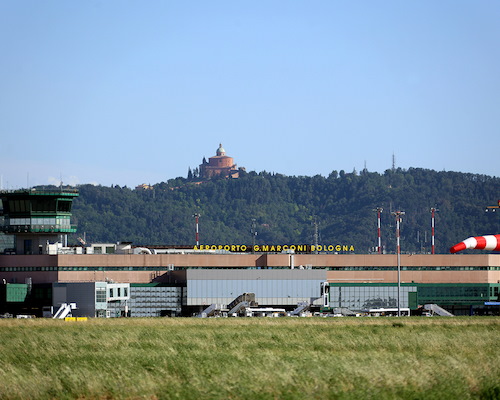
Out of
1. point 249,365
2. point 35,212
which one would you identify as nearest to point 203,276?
point 35,212

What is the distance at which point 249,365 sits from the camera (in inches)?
2522

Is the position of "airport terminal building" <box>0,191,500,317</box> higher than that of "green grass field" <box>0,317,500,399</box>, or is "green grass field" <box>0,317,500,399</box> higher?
"airport terminal building" <box>0,191,500,317</box>

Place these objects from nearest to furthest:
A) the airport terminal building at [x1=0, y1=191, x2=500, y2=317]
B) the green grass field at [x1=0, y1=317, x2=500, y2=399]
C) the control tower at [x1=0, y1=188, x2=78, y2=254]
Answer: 1. the green grass field at [x1=0, y1=317, x2=500, y2=399]
2. the control tower at [x1=0, y1=188, x2=78, y2=254]
3. the airport terminal building at [x1=0, y1=191, x2=500, y2=317]

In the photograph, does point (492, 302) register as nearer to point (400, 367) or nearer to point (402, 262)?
point (402, 262)

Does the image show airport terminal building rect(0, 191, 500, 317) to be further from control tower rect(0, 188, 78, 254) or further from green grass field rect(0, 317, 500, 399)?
green grass field rect(0, 317, 500, 399)

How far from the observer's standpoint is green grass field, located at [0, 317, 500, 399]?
55406 mm

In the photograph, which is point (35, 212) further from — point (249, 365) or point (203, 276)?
point (249, 365)

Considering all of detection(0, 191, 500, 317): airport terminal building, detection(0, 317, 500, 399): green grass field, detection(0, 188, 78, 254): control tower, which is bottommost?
detection(0, 317, 500, 399): green grass field

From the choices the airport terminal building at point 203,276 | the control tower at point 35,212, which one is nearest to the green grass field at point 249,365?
the airport terminal building at point 203,276

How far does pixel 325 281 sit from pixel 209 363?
409 ft

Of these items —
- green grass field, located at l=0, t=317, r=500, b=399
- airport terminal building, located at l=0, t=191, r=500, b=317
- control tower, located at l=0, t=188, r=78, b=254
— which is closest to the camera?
green grass field, located at l=0, t=317, r=500, b=399

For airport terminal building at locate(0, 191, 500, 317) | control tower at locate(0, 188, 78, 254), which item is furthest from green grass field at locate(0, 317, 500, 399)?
control tower at locate(0, 188, 78, 254)

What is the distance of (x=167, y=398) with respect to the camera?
53.8m

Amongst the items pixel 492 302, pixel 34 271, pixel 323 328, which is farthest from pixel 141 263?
pixel 323 328
